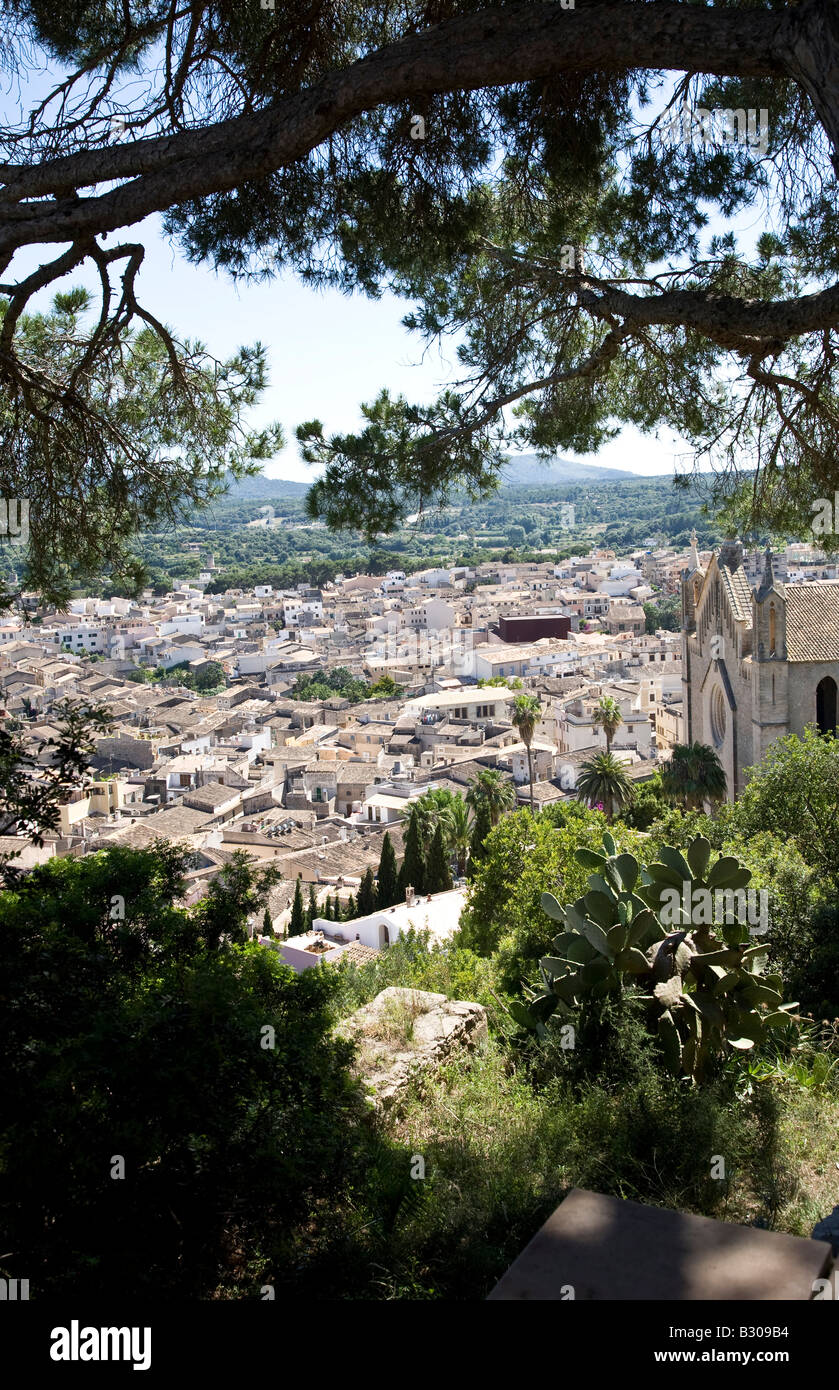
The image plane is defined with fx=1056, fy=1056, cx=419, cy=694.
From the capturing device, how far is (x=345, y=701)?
54.2 meters

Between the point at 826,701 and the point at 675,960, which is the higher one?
the point at 675,960

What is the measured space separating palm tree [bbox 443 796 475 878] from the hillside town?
6.72 feet

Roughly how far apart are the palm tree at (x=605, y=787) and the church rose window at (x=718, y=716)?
7.36 feet

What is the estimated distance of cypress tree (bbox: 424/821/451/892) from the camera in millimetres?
22906

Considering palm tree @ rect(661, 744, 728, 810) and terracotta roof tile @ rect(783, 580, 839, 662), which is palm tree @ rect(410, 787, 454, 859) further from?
terracotta roof tile @ rect(783, 580, 839, 662)

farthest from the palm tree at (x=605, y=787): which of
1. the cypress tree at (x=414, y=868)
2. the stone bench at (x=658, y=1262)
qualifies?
the stone bench at (x=658, y=1262)

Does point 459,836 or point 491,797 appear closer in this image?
point 459,836

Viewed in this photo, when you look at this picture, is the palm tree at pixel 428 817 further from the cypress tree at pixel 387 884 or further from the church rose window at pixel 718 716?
the church rose window at pixel 718 716

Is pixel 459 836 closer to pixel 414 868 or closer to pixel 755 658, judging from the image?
pixel 414 868

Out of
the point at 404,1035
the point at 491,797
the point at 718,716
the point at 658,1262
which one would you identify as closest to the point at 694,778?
the point at 718,716

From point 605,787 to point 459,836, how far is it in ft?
13.5

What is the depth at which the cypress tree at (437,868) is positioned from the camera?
902 inches

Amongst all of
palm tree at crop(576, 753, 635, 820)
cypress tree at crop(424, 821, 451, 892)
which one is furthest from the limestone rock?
palm tree at crop(576, 753, 635, 820)

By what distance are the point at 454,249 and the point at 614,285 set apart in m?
0.76
